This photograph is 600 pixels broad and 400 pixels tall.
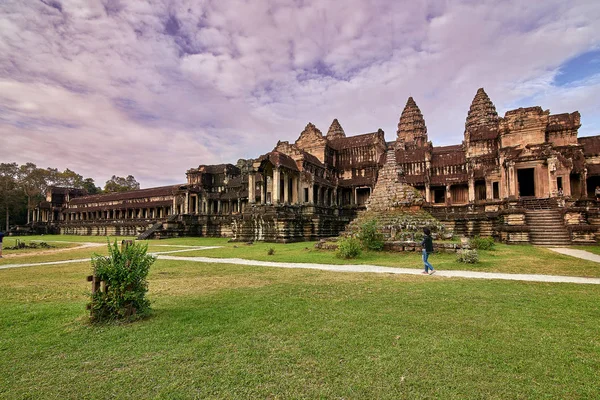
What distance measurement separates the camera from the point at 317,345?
14.1ft

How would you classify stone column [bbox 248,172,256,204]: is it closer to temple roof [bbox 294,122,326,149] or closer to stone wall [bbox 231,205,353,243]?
stone wall [bbox 231,205,353,243]

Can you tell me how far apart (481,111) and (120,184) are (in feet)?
296

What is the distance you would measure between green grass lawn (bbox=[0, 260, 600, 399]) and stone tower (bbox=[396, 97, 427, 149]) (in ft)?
143

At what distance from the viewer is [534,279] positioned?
28.4ft

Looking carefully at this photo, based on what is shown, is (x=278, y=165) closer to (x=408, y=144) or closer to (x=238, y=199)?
(x=238, y=199)

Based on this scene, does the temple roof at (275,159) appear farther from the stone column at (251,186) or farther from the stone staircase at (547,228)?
the stone staircase at (547,228)

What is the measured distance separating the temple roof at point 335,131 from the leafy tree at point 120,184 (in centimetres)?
6245

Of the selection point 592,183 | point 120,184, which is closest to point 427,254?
point 592,183

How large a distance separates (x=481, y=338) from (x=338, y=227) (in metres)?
28.6

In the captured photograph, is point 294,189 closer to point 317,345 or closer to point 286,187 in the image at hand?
point 286,187

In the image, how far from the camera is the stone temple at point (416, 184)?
21.6 metres

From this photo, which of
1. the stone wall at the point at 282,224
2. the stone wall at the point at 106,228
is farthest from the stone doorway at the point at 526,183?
the stone wall at the point at 106,228

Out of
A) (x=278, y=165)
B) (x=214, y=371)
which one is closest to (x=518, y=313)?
(x=214, y=371)

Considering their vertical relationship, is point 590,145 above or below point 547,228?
above
